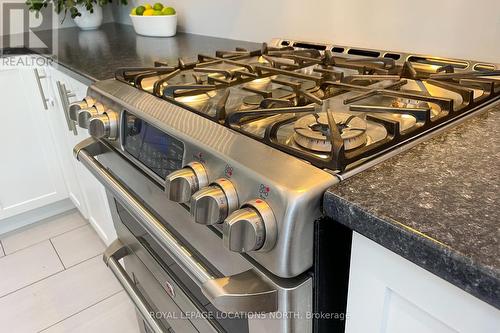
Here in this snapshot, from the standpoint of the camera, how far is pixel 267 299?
494 mm

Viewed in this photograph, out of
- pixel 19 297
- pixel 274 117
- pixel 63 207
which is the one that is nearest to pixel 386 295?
pixel 274 117

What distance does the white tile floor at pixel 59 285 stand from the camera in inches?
56.9

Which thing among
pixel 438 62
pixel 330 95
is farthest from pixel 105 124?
pixel 438 62

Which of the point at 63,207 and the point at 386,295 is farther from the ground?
the point at 386,295

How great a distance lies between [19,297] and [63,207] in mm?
641

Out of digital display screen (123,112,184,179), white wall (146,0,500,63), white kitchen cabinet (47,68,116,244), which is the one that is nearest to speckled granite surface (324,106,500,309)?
digital display screen (123,112,184,179)

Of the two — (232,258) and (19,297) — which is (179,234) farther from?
(19,297)

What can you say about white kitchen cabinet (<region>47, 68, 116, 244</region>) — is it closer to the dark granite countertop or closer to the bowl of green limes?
the dark granite countertop

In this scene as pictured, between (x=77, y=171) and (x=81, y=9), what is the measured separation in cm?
92

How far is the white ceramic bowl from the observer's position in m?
1.66

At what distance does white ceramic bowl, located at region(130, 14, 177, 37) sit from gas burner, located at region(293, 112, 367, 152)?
1.27m

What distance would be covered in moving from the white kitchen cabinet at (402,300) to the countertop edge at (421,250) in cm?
3

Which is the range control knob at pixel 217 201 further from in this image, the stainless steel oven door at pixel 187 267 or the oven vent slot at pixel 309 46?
the oven vent slot at pixel 309 46

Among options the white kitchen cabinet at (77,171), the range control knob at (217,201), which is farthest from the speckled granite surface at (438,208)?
the white kitchen cabinet at (77,171)
